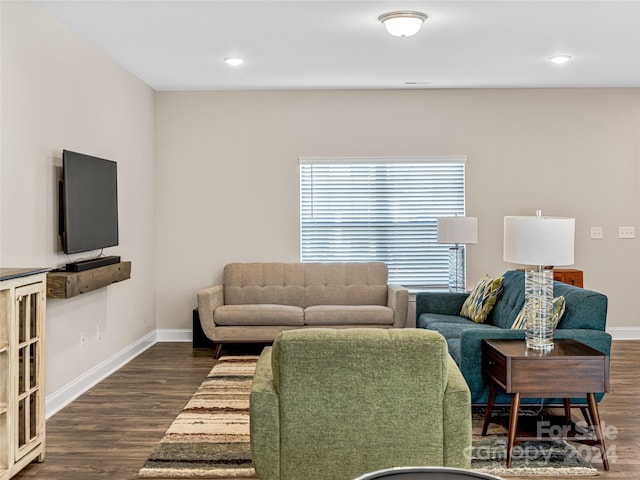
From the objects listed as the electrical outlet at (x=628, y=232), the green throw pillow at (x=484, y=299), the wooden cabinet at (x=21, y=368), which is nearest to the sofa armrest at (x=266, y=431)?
the wooden cabinet at (x=21, y=368)

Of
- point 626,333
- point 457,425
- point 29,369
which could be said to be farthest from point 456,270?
point 29,369

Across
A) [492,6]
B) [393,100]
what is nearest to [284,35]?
[492,6]

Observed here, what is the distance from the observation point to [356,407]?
2.57 meters

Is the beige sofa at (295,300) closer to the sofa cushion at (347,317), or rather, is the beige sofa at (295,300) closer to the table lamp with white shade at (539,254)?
the sofa cushion at (347,317)

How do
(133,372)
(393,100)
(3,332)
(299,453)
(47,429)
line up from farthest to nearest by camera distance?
(393,100)
(133,372)
(47,429)
(3,332)
(299,453)

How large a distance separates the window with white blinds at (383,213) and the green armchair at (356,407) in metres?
4.21

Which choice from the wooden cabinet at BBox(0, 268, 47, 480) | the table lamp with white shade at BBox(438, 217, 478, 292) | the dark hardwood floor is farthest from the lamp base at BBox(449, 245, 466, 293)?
the wooden cabinet at BBox(0, 268, 47, 480)

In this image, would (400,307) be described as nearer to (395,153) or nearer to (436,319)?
(436,319)

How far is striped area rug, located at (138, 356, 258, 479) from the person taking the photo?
3.19 meters

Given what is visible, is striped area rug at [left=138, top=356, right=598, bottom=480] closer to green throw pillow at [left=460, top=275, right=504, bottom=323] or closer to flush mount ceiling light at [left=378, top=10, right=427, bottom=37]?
green throw pillow at [left=460, top=275, right=504, bottom=323]

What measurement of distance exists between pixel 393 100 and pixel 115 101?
2.85 m

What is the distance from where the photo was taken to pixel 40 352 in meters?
3.31

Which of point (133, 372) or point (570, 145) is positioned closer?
point (133, 372)

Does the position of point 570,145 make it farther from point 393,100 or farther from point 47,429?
point 47,429
